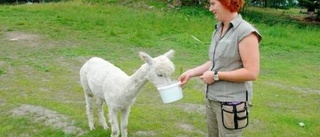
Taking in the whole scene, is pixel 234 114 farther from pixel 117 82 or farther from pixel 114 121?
pixel 114 121

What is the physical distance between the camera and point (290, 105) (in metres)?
7.88

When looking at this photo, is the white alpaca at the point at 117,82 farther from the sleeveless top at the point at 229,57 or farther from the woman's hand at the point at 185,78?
the sleeveless top at the point at 229,57

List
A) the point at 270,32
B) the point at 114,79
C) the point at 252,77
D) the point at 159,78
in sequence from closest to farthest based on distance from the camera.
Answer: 1. the point at 252,77
2. the point at 159,78
3. the point at 114,79
4. the point at 270,32

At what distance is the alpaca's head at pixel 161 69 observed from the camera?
4.06 meters

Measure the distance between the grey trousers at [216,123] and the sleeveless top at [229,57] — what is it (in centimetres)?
8

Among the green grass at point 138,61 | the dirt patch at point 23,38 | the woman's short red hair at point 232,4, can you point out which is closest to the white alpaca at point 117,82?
the green grass at point 138,61

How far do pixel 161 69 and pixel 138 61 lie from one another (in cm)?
675

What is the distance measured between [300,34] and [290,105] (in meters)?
8.52

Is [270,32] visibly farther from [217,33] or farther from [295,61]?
[217,33]

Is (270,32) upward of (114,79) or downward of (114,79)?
downward

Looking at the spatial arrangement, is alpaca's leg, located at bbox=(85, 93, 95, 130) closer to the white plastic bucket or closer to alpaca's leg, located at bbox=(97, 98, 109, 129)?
alpaca's leg, located at bbox=(97, 98, 109, 129)

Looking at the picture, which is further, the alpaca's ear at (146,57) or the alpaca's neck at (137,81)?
the alpaca's neck at (137,81)

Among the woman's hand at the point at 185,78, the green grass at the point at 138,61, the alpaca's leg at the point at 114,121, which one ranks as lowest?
the green grass at the point at 138,61

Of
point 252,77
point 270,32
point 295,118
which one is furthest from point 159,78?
point 270,32
